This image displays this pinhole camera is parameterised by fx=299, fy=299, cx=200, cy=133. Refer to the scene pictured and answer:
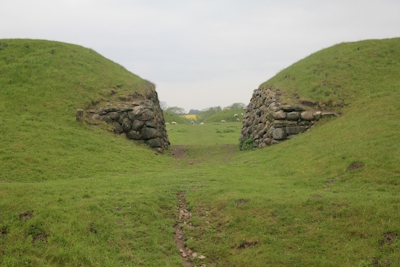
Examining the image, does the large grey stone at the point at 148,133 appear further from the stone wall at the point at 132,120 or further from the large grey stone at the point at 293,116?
the large grey stone at the point at 293,116

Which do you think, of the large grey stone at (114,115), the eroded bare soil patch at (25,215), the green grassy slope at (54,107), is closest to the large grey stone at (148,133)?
the large grey stone at (114,115)

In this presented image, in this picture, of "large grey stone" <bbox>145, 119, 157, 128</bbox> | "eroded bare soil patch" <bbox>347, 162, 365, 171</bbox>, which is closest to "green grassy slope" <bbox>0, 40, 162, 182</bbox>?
"large grey stone" <bbox>145, 119, 157, 128</bbox>

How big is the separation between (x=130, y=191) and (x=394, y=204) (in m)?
9.72

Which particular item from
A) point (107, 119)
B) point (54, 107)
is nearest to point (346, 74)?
point (107, 119)

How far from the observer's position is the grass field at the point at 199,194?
854cm

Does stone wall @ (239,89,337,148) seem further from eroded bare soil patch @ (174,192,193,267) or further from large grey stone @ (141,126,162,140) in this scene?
eroded bare soil patch @ (174,192,193,267)

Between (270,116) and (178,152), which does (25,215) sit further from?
(270,116)

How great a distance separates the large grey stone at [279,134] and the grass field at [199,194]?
210 cm

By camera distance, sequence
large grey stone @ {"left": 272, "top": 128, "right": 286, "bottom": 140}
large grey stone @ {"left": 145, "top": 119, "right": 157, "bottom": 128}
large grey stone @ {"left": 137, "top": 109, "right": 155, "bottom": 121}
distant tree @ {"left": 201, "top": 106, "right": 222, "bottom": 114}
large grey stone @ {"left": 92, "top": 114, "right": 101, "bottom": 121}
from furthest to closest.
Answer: distant tree @ {"left": 201, "top": 106, "right": 222, "bottom": 114} < large grey stone @ {"left": 145, "top": 119, "right": 157, "bottom": 128} < large grey stone @ {"left": 137, "top": 109, "right": 155, "bottom": 121} < large grey stone @ {"left": 92, "top": 114, "right": 101, "bottom": 121} < large grey stone @ {"left": 272, "top": 128, "right": 286, "bottom": 140}

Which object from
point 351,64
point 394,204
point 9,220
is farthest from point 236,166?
point 351,64

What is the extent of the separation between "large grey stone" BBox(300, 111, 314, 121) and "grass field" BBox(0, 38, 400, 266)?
165 centimetres

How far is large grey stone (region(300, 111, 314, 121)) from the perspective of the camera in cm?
2388

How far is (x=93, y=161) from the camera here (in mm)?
17438

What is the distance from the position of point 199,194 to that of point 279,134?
42.8ft
